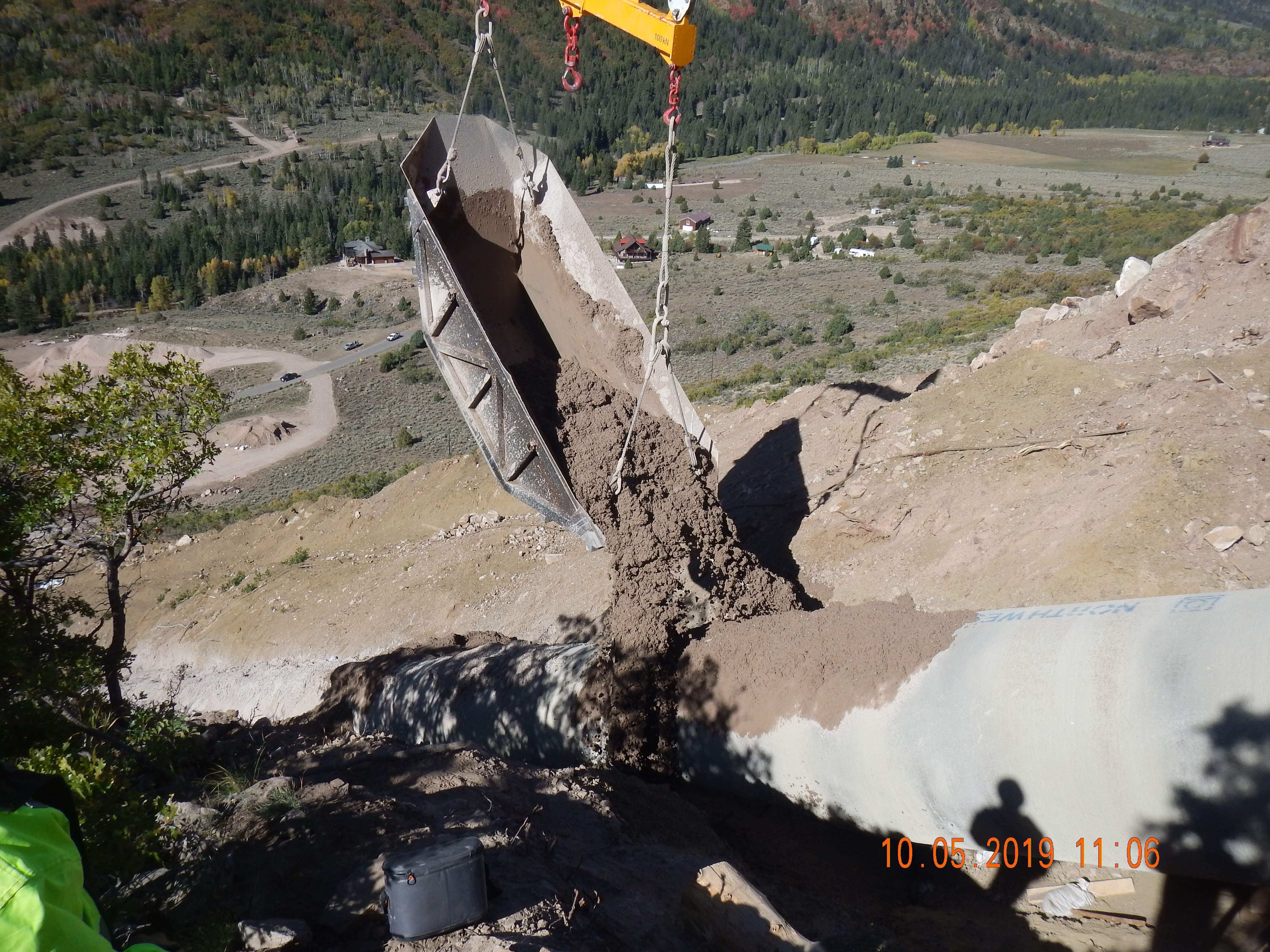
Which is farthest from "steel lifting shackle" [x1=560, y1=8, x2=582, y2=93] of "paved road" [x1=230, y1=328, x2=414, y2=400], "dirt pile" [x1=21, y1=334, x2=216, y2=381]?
"dirt pile" [x1=21, y1=334, x2=216, y2=381]

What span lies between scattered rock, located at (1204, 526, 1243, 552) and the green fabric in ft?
24.1

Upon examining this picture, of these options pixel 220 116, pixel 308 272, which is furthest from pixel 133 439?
pixel 220 116

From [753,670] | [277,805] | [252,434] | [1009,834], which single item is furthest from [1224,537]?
[252,434]

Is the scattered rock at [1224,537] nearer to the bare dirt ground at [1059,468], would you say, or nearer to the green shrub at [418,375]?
the bare dirt ground at [1059,468]

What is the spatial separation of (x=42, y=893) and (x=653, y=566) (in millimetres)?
4671

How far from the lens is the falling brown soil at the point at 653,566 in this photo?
600 centimetres

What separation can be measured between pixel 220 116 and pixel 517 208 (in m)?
118

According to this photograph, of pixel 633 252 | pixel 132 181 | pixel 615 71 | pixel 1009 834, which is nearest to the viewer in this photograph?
pixel 1009 834

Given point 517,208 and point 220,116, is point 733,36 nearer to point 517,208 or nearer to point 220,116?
point 220,116

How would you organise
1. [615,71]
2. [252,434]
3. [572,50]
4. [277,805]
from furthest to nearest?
1. [615,71]
2. [252,434]
3. [572,50]
4. [277,805]

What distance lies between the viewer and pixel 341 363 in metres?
42.6

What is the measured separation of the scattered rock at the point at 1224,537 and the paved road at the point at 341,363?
125 ft

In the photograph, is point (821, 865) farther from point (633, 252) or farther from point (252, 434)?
point (633, 252)
